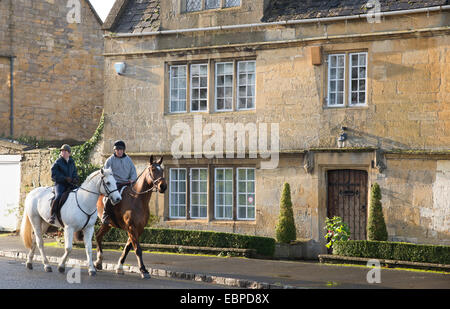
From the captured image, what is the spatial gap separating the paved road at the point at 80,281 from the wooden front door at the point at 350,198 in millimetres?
6439

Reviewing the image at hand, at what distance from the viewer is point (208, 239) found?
18547 millimetres

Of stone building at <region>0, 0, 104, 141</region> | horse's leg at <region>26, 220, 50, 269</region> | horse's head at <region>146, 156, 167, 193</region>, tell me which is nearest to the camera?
horse's head at <region>146, 156, 167, 193</region>

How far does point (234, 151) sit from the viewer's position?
20.1m

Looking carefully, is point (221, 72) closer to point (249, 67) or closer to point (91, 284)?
point (249, 67)

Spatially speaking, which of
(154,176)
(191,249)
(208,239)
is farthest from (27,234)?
(208,239)

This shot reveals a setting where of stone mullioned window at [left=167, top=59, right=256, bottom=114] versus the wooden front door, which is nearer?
the wooden front door

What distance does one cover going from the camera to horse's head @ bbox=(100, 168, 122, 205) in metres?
13.8

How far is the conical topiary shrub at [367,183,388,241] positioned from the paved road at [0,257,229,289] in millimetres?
5630

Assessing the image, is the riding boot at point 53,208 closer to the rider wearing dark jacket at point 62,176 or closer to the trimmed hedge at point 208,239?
the rider wearing dark jacket at point 62,176

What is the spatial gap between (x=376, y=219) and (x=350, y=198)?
1.46m

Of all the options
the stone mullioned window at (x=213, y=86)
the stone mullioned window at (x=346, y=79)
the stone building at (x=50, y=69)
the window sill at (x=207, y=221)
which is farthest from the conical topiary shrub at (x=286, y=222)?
the stone building at (x=50, y=69)

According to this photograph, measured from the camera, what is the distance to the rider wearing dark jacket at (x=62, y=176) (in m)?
14.6

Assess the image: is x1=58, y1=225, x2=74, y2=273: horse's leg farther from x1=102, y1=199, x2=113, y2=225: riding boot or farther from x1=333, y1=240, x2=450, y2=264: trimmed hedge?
x1=333, y1=240, x2=450, y2=264: trimmed hedge

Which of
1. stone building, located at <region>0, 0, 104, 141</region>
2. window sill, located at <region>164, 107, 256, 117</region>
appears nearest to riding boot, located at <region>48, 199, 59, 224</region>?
window sill, located at <region>164, 107, 256, 117</region>
